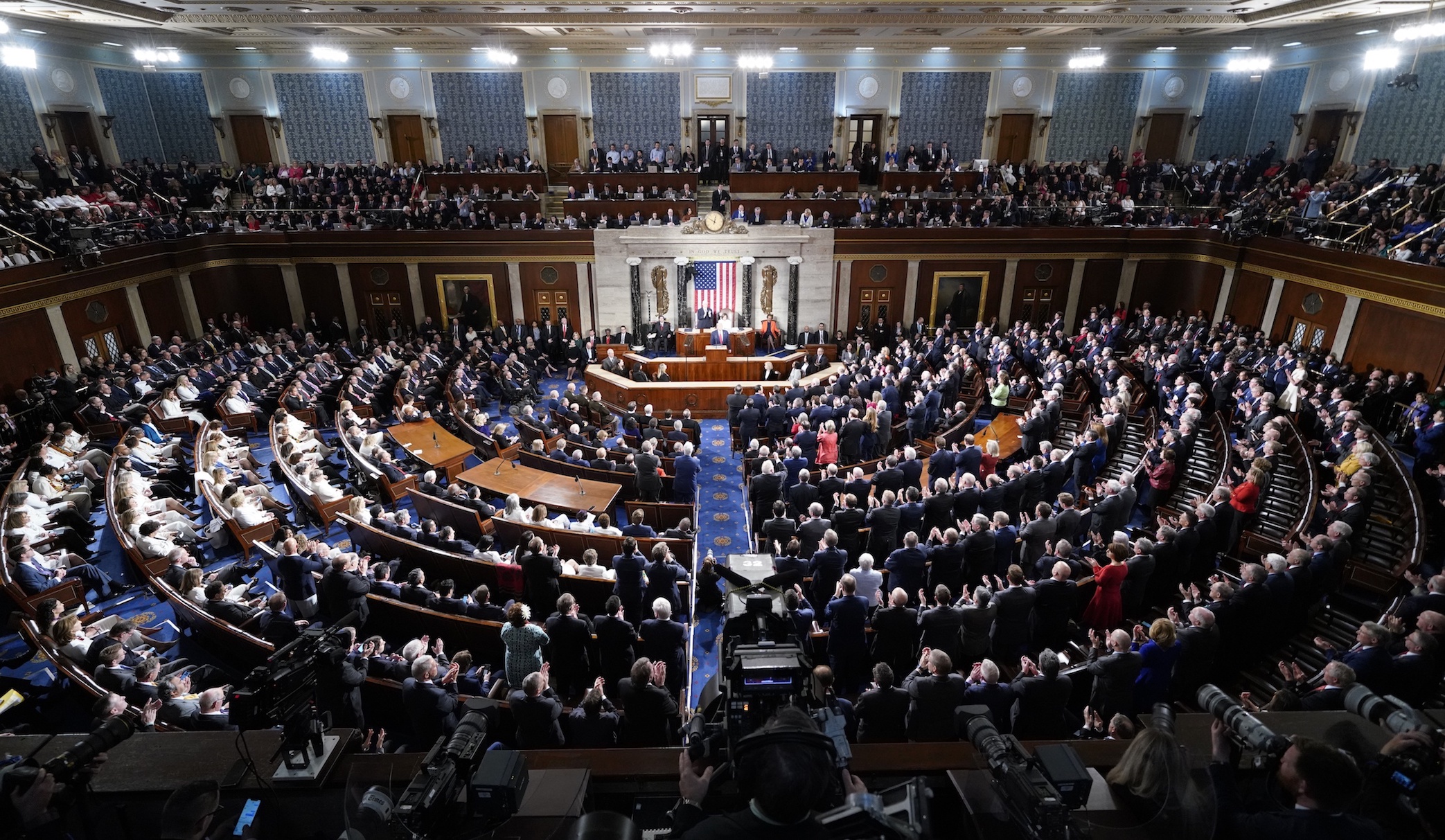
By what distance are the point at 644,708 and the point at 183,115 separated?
28.8 m

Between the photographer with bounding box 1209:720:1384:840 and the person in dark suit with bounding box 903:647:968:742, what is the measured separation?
2.47 m

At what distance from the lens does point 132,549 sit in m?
8.27

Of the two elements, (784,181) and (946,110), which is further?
(946,110)

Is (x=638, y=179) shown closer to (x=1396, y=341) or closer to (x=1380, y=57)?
(x=1380, y=57)

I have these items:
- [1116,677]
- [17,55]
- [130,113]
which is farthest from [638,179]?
[1116,677]

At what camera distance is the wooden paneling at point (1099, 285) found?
2105cm

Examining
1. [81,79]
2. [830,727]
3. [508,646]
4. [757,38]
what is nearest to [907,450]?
[508,646]

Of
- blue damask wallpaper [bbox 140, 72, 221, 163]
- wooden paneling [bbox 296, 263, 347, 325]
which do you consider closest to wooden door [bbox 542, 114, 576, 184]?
wooden paneling [bbox 296, 263, 347, 325]

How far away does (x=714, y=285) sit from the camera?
21031 millimetres

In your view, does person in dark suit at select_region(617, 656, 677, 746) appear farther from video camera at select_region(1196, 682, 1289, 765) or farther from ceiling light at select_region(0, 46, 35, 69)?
ceiling light at select_region(0, 46, 35, 69)

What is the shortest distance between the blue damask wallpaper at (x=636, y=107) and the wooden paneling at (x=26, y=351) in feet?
53.5

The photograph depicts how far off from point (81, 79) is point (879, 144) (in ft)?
84.0

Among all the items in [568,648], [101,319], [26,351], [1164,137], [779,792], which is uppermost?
[1164,137]

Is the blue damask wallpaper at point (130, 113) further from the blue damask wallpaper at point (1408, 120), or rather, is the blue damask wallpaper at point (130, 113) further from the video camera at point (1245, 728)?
the blue damask wallpaper at point (1408, 120)
